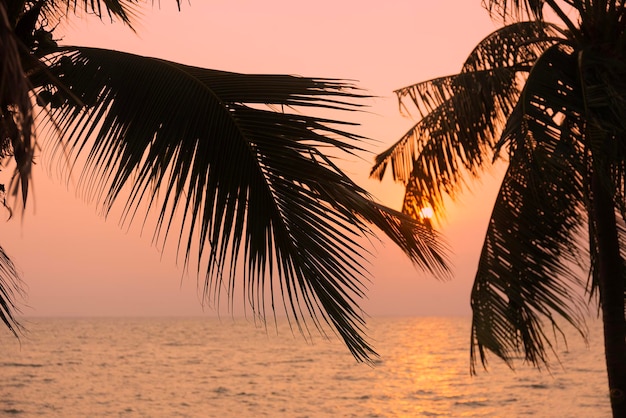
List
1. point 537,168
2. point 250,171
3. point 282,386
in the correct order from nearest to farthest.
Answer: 1. point 250,171
2. point 537,168
3. point 282,386

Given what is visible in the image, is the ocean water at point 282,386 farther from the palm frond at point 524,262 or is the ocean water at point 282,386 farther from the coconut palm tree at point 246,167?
the coconut palm tree at point 246,167

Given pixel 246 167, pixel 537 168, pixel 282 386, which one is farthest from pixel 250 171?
pixel 282 386

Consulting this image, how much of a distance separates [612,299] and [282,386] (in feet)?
101

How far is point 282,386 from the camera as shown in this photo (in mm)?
37906

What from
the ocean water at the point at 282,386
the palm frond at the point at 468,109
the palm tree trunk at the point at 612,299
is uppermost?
the palm frond at the point at 468,109

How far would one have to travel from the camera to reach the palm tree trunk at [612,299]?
8.58 metres

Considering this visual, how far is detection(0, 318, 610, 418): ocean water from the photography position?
1149 inches

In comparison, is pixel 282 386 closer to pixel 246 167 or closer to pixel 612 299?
pixel 612 299

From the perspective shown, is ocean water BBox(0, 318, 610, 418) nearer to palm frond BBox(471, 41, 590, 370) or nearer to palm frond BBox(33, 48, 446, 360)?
palm frond BBox(471, 41, 590, 370)

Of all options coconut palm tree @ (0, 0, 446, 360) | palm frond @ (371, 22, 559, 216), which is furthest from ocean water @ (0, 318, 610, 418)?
coconut palm tree @ (0, 0, 446, 360)

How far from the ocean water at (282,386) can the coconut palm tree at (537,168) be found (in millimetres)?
10589

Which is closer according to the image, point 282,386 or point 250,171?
point 250,171

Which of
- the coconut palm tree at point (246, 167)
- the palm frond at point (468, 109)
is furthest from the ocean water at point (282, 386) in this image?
the coconut palm tree at point (246, 167)

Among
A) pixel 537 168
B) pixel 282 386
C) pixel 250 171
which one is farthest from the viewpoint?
pixel 282 386
